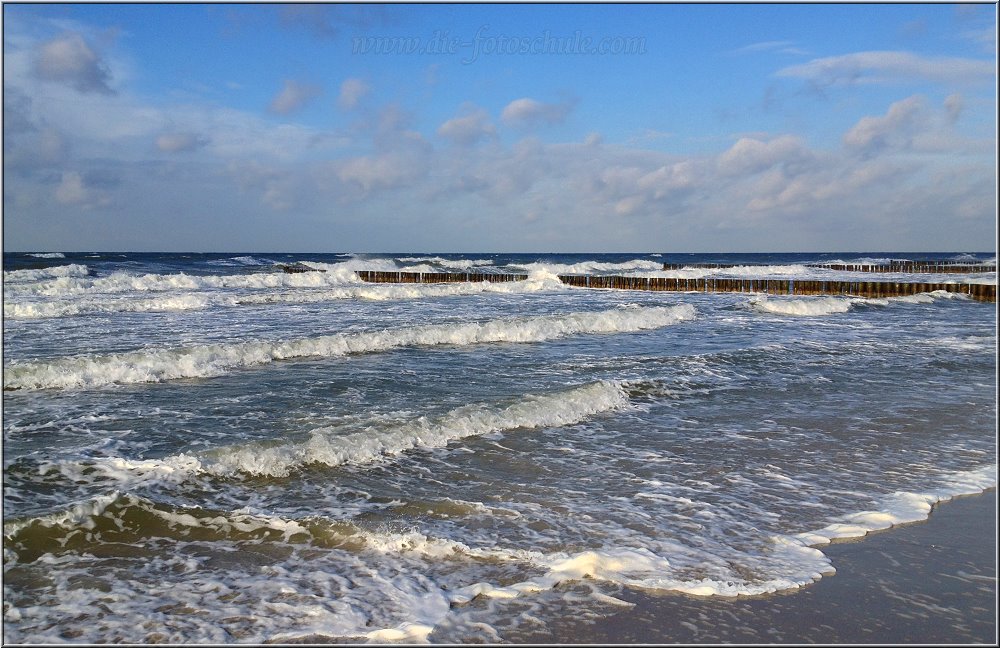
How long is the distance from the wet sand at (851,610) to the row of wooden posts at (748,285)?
2897 centimetres

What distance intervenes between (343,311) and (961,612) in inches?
756

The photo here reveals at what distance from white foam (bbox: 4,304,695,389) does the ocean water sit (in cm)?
7

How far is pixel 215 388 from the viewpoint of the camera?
388 inches

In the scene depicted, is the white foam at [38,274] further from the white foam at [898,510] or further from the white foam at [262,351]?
the white foam at [898,510]

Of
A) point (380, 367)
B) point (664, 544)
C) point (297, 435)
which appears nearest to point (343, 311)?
point (380, 367)

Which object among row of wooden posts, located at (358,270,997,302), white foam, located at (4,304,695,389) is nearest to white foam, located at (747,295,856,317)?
row of wooden posts, located at (358,270,997,302)

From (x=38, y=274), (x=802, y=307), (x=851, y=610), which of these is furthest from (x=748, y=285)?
(x=38, y=274)

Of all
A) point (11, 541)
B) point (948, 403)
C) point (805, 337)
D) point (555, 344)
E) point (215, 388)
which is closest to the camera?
point (11, 541)

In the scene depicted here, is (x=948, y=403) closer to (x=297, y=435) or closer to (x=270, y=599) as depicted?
(x=297, y=435)

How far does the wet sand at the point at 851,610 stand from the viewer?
338 cm

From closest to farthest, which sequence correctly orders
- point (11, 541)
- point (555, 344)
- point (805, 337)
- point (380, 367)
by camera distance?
point (11, 541)
point (380, 367)
point (555, 344)
point (805, 337)

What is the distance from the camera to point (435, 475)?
611cm

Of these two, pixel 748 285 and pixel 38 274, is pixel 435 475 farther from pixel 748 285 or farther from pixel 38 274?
pixel 38 274

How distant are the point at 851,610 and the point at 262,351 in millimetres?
10669
